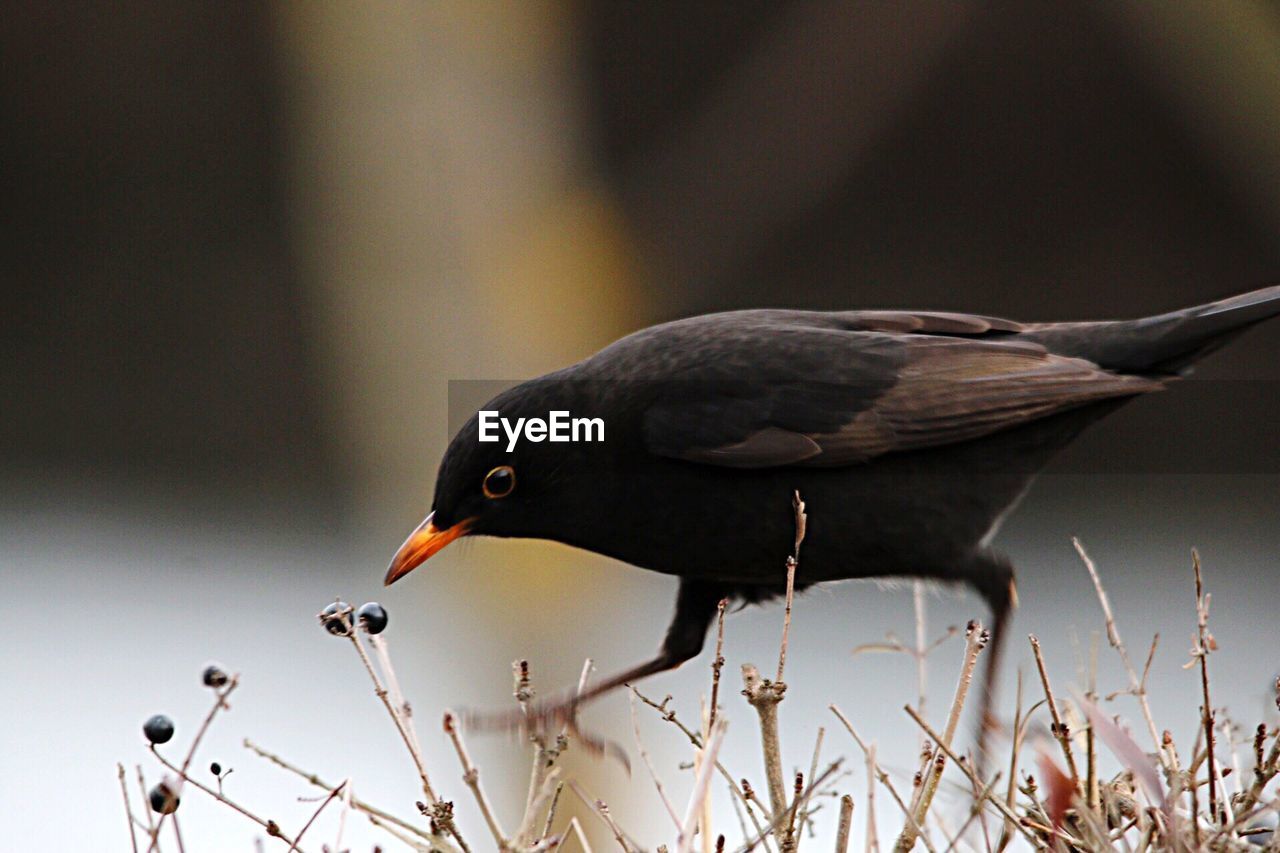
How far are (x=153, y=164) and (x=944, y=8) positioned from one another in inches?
100

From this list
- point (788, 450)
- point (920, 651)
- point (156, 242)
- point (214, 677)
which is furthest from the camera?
point (156, 242)

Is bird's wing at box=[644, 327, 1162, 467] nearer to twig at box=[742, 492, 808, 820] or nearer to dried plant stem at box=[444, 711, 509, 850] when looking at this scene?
twig at box=[742, 492, 808, 820]

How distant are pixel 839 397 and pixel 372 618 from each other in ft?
2.77

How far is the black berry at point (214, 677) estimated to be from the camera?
55.1 inches

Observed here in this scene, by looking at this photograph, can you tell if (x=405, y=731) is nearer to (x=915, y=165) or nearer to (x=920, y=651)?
(x=920, y=651)

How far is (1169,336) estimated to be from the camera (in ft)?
6.77

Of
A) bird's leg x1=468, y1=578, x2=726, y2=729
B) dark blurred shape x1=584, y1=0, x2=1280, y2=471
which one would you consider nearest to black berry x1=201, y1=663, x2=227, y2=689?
bird's leg x1=468, y1=578, x2=726, y2=729

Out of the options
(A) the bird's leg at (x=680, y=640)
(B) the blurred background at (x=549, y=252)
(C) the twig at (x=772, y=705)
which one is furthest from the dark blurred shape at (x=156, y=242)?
(C) the twig at (x=772, y=705)

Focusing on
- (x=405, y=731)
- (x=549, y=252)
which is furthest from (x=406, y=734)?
(x=549, y=252)

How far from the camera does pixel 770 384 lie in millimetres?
2076

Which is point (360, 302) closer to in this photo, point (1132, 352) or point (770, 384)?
point (770, 384)

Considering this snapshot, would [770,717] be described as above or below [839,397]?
below

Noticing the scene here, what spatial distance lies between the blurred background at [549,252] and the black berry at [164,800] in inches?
72.7

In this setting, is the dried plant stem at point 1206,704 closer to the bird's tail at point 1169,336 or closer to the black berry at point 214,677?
the bird's tail at point 1169,336
